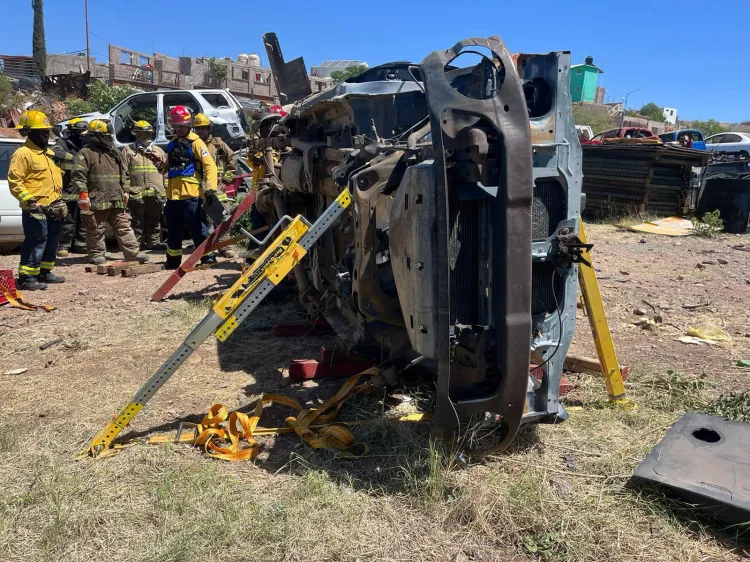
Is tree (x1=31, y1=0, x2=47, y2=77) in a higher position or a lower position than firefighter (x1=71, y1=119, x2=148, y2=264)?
higher

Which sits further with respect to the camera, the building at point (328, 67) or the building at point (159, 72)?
the building at point (328, 67)

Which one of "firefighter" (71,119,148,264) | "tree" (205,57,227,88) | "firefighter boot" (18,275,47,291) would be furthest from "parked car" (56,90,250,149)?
"tree" (205,57,227,88)

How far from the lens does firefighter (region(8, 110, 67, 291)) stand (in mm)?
6621

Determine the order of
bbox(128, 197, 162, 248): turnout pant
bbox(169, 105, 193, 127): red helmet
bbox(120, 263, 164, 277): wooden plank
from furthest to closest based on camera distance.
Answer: bbox(128, 197, 162, 248): turnout pant, bbox(120, 263, 164, 277): wooden plank, bbox(169, 105, 193, 127): red helmet

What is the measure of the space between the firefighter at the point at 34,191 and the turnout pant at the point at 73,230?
78.3 inches

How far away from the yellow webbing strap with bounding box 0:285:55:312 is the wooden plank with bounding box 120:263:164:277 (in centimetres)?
136

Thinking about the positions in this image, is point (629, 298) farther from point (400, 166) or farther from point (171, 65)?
point (171, 65)

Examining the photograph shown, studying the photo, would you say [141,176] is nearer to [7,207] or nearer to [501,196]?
[7,207]

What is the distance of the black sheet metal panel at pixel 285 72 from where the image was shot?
6.63 metres

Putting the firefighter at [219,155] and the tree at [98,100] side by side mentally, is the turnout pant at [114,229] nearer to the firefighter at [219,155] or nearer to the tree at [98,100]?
the firefighter at [219,155]

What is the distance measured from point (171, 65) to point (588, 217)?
3261cm

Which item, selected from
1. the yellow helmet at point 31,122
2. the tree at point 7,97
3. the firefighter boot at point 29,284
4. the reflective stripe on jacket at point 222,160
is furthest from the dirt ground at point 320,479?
the tree at point 7,97

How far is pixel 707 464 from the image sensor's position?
258 centimetres

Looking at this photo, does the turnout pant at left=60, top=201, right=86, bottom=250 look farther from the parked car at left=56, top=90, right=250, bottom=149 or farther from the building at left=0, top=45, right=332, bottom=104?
the building at left=0, top=45, right=332, bottom=104
